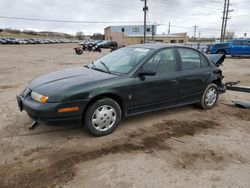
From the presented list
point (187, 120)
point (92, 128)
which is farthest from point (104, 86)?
point (187, 120)

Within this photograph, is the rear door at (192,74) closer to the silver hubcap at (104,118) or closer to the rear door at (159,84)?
the rear door at (159,84)

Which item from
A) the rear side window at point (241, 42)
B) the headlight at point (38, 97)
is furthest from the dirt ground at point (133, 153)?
the rear side window at point (241, 42)

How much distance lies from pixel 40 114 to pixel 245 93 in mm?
6283

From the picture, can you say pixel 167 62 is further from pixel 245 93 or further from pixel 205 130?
pixel 245 93

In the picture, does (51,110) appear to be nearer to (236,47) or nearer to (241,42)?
(236,47)

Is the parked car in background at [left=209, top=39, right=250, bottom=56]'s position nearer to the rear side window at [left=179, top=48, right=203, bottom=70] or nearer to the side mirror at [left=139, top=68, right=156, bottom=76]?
the rear side window at [left=179, top=48, right=203, bottom=70]

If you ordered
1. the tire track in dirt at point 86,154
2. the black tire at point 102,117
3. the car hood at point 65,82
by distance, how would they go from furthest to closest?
1. the black tire at point 102,117
2. the car hood at point 65,82
3. the tire track in dirt at point 86,154

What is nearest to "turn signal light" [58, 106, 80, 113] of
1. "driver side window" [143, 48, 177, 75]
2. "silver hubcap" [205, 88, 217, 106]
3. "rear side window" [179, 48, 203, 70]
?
"driver side window" [143, 48, 177, 75]

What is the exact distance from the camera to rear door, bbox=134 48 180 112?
4145 mm

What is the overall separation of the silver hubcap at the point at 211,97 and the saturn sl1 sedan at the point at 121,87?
49 millimetres

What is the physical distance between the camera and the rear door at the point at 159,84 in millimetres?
4145

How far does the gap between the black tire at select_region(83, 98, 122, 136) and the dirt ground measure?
0.13 metres

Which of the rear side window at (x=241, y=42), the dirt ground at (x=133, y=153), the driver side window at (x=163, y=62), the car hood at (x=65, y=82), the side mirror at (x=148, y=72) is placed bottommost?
the dirt ground at (x=133, y=153)

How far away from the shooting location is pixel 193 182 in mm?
2711
